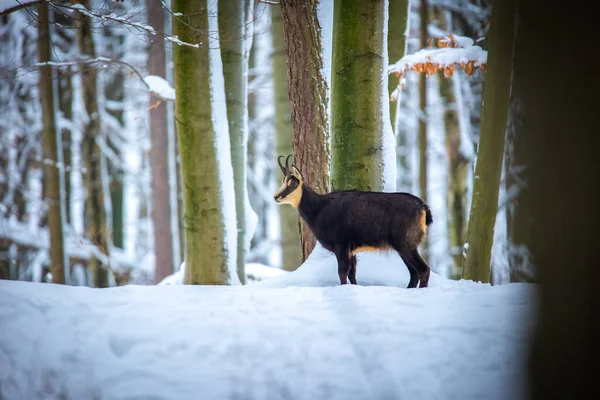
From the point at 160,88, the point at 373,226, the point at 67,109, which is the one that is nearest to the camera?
the point at 373,226

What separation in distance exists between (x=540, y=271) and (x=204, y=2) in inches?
243

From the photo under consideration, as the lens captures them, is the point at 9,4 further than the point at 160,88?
No

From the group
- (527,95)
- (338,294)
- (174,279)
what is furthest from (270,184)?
(527,95)

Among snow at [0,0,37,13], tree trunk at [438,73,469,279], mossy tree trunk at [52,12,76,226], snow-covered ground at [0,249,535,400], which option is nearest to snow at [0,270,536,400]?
snow-covered ground at [0,249,535,400]

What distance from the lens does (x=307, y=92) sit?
691 centimetres

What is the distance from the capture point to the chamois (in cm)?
545

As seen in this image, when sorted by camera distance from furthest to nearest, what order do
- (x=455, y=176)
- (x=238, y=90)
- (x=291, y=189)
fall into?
(x=455, y=176) < (x=238, y=90) < (x=291, y=189)

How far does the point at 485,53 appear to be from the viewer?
25.6ft

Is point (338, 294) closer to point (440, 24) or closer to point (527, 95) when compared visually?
point (527, 95)

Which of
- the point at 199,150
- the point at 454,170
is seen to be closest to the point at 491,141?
the point at 199,150

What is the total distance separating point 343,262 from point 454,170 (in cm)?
831

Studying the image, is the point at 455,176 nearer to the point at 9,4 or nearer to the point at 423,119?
the point at 423,119

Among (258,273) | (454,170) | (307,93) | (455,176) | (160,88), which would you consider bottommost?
(258,273)

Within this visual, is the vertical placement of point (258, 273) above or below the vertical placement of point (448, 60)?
below
